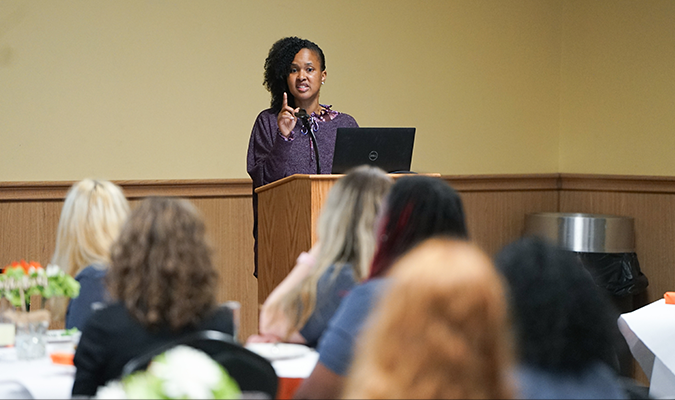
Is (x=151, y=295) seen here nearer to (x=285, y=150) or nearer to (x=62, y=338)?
(x=62, y=338)

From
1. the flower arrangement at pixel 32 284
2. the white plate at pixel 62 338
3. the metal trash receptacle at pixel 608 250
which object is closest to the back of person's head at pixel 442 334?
the flower arrangement at pixel 32 284

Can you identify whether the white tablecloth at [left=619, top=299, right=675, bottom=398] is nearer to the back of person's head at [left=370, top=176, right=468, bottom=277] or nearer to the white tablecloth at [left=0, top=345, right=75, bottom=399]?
the back of person's head at [left=370, top=176, right=468, bottom=277]

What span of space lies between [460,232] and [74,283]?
44.0 inches

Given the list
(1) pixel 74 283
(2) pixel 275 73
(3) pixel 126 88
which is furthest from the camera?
(3) pixel 126 88

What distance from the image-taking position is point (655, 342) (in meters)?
3.10

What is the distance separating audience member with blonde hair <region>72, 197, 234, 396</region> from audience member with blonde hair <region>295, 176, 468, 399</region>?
24 centimetres

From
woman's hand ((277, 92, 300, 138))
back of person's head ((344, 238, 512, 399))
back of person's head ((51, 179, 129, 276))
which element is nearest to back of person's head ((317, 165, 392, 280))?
back of person's head ((51, 179, 129, 276))

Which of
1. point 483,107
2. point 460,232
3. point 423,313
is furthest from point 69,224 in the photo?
point 483,107

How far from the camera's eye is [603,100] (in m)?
6.12

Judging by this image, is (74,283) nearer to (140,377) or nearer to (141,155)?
(140,377)

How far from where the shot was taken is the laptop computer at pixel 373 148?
334cm

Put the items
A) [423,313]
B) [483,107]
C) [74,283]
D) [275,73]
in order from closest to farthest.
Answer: [423,313] < [74,283] < [275,73] < [483,107]

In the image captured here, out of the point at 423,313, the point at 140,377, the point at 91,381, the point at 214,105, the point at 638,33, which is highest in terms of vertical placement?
the point at 638,33

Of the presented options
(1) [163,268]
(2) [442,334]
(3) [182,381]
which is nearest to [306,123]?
(1) [163,268]
